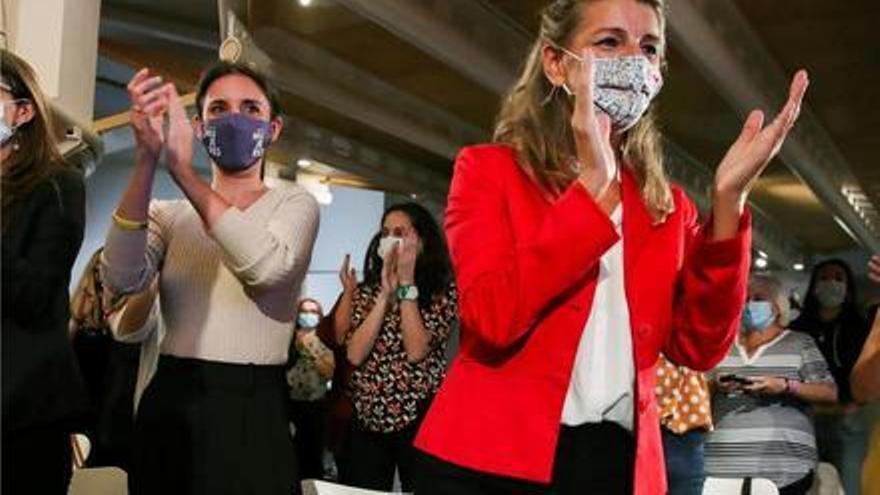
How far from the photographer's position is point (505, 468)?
1.21 metres

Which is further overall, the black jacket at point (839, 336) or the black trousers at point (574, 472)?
the black jacket at point (839, 336)

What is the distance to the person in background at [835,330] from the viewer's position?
4473mm

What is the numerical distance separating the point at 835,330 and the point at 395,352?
199cm

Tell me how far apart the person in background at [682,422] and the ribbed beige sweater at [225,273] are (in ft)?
6.28

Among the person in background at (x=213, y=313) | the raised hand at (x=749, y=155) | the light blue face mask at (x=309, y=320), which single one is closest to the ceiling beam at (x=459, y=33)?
the light blue face mask at (x=309, y=320)

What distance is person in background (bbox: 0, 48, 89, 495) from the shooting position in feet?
5.24

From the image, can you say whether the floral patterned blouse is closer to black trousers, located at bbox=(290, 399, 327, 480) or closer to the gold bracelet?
black trousers, located at bbox=(290, 399, 327, 480)

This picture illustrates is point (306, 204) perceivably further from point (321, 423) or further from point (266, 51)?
point (266, 51)

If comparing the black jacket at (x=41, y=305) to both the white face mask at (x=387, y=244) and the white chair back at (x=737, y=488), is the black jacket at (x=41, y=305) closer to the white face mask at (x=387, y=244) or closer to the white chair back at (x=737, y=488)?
the white chair back at (x=737, y=488)

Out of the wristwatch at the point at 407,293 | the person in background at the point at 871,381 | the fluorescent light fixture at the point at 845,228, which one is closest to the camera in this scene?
the person in background at the point at 871,381

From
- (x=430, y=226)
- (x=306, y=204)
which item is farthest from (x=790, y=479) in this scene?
(x=306, y=204)

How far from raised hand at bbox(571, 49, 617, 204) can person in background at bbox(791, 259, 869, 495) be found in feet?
11.1

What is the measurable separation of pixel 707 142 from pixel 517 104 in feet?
25.4

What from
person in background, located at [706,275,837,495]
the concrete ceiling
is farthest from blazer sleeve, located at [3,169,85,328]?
the concrete ceiling
